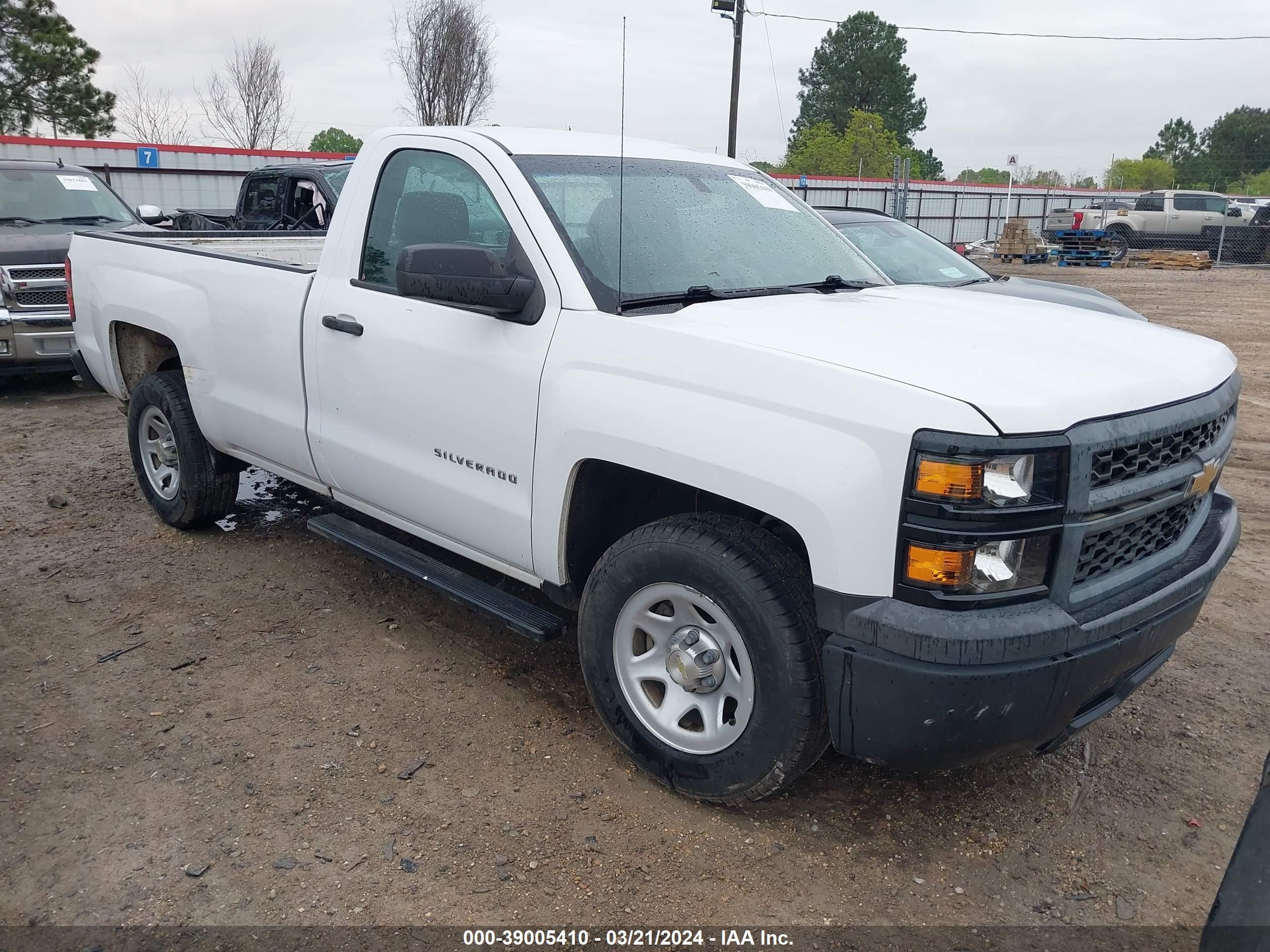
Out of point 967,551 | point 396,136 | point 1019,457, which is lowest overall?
point 967,551

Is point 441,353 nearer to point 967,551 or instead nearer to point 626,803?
point 626,803

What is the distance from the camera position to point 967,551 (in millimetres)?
2395

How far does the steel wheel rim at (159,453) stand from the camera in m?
5.25

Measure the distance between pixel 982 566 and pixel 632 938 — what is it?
1280mm

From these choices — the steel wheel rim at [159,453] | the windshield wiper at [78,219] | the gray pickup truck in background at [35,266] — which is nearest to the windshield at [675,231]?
the steel wheel rim at [159,453]

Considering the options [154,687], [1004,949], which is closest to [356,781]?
[154,687]

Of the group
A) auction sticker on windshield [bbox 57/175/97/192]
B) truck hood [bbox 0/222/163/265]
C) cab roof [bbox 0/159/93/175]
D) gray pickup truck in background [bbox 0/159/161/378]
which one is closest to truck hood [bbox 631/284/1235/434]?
gray pickup truck in background [bbox 0/159/161/378]

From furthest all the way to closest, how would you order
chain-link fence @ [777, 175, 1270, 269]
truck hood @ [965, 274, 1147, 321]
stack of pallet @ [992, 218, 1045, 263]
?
stack of pallet @ [992, 218, 1045, 263], chain-link fence @ [777, 175, 1270, 269], truck hood @ [965, 274, 1147, 321]

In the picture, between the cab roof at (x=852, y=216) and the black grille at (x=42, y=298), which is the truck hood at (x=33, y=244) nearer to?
the black grille at (x=42, y=298)

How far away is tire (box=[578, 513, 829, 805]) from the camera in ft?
8.71

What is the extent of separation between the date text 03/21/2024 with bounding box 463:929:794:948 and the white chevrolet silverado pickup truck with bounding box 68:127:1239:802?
420mm

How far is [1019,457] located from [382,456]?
7.69ft

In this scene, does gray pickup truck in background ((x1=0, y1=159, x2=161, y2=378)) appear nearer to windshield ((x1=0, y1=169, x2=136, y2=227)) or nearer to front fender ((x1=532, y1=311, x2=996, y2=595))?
windshield ((x1=0, y1=169, x2=136, y2=227))

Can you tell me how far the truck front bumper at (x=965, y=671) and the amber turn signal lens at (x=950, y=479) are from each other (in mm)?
286
